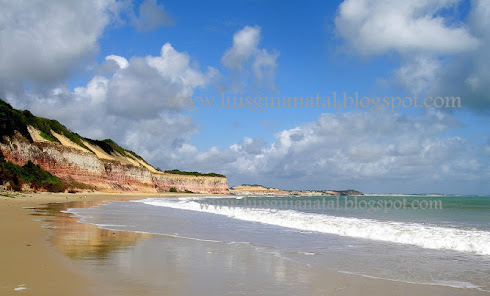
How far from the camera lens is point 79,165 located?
6106cm

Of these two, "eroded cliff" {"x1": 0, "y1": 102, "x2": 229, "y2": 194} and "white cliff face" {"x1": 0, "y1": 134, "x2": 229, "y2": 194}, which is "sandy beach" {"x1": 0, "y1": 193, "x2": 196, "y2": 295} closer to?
"eroded cliff" {"x1": 0, "y1": 102, "x2": 229, "y2": 194}

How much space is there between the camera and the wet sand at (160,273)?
17.5 ft

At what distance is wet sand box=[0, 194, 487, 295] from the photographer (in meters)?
5.33

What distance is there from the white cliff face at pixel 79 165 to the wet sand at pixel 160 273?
4100 centimetres

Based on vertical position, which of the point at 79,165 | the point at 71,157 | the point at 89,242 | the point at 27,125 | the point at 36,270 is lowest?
the point at 89,242

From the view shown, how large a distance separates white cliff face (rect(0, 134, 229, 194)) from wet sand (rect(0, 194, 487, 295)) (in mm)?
40996

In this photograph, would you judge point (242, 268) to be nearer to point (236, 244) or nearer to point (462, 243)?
point (236, 244)

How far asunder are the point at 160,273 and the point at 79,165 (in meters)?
60.3

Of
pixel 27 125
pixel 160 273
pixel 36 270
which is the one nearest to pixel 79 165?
pixel 27 125

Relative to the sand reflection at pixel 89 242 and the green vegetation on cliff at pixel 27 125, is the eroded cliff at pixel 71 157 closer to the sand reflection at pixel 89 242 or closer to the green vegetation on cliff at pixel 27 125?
the green vegetation on cliff at pixel 27 125

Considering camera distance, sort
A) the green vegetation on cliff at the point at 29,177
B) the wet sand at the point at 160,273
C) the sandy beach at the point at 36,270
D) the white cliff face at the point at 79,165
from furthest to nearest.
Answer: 1. the white cliff face at the point at 79,165
2. the green vegetation on cliff at the point at 29,177
3. the wet sand at the point at 160,273
4. the sandy beach at the point at 36,270

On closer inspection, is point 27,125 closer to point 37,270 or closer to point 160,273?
point 37,270

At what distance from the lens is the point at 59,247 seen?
861cm

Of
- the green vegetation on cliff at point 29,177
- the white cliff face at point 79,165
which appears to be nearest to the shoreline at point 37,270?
the green vegetation on cliff at point 29,177
